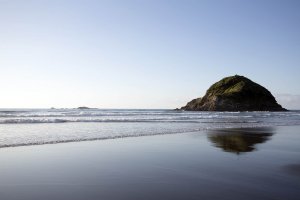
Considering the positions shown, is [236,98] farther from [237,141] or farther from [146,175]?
[146,175]

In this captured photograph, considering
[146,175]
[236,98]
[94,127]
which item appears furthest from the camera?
[236,98]

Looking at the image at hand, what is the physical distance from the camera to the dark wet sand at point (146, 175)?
516 centimetres

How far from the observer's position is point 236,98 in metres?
138

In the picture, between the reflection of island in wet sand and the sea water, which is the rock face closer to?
the sea water

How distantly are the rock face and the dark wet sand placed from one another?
406ft

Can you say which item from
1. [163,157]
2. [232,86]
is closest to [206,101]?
[232,86]

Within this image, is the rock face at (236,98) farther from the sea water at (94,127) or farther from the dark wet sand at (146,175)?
the dark wet sand at (146,175)

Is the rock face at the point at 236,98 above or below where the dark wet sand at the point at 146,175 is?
above

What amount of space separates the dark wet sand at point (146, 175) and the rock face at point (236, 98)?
4869 inches

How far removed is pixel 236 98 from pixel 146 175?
137674 millimetres

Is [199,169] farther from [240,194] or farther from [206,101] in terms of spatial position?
[206,101]

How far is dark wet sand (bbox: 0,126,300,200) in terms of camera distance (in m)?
5.16

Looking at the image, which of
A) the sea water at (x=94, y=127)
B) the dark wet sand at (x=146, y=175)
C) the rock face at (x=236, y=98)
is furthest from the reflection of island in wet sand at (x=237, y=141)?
the rock face at (x=236, y=98)

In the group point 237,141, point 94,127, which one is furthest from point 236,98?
point 237,141
